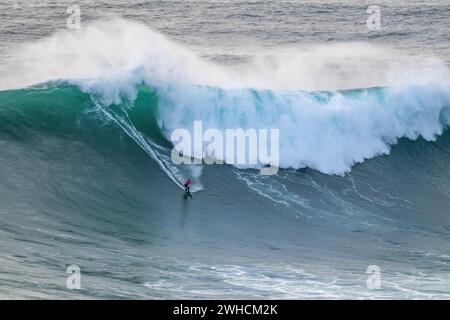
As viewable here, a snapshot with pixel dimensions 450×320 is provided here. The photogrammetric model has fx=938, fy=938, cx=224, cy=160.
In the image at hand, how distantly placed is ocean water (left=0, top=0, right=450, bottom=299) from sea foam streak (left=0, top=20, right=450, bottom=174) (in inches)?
2.4

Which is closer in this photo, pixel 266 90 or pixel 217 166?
pixel 217 166

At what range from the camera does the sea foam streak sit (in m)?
24.8

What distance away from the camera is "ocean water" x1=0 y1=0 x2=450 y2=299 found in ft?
55.4

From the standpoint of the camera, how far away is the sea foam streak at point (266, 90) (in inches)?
974

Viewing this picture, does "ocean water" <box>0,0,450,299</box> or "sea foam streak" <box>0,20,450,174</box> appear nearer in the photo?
"ocean water" <box>0,0,450,299</box>

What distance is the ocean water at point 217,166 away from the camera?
55.4 ft

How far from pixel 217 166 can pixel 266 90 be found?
4333 mm

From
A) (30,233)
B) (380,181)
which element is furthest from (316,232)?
(30,233)

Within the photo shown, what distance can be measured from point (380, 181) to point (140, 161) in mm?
6197

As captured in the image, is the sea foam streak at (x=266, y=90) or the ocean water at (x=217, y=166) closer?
the ocean water at (x=217, y=166)

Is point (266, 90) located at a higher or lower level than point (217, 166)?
higher

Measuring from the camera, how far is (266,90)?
2664 cm

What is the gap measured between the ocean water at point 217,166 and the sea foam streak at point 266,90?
0.20ft
